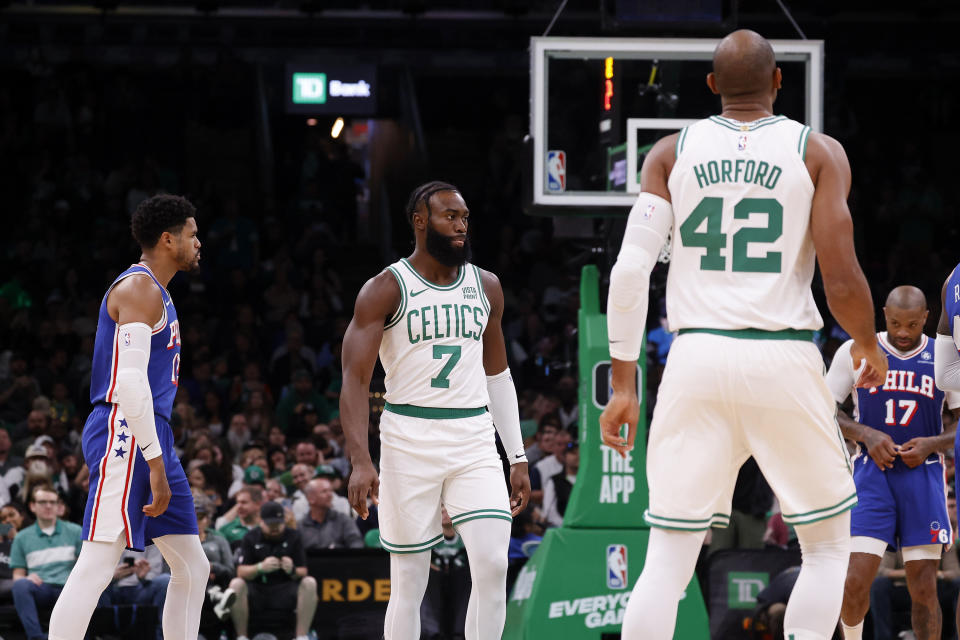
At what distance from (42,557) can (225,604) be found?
148cm

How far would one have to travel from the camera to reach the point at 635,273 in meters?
4.44

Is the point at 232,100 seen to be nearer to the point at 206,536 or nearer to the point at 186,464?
the point at 186,464

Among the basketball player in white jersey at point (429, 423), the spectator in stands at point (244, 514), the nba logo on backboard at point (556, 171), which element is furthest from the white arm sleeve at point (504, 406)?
the spectator in stands at point (244, 514)

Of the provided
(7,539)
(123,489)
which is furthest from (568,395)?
(123,489)

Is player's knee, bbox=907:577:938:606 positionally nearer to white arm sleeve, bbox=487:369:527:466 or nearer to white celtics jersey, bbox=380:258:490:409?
white arm sleeve, bbox=487:369:527:466

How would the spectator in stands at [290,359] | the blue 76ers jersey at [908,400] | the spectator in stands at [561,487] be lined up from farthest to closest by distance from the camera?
the spectator in stands at [290,359] < the spectator in stands at [561,487] < the blue 76ers jersey at [908,400]

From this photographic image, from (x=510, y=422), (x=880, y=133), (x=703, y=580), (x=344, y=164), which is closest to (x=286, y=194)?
(x=344, y=164)

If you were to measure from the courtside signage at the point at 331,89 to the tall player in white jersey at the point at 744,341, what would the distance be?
15.6 metres

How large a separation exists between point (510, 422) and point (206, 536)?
5.00 metres

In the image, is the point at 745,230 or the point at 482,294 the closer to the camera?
the point at 745,230

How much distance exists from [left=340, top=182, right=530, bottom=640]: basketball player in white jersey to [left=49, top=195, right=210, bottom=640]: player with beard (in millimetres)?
817

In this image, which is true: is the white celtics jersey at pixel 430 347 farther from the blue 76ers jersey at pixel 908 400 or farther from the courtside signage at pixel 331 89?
the courtside signage at pixel 331 89

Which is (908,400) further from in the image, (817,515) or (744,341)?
(744,341)

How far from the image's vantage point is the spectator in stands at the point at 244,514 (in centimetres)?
1101
